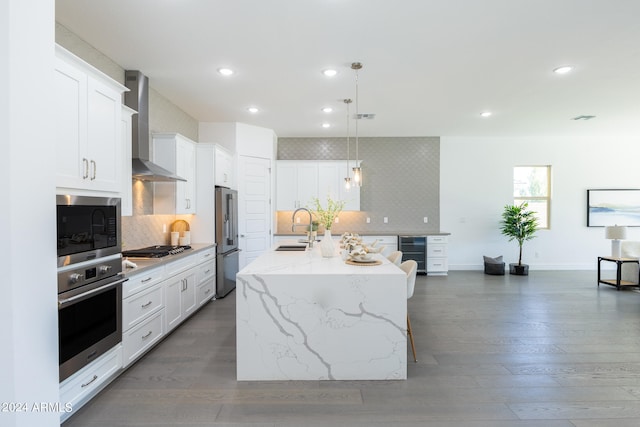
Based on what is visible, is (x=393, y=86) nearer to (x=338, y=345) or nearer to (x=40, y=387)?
(x=338, y=345)

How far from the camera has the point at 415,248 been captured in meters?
6.48

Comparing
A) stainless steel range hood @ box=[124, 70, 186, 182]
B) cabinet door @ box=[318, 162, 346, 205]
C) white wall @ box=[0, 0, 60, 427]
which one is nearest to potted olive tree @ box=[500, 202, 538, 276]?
cabinet door @ box=[318, 162, 346, 205]

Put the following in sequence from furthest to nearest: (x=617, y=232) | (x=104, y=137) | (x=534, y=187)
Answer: (x=534, y=187), (x=617, y=232), (x=104, y=137)

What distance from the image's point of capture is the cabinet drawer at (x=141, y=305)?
2.58 meters

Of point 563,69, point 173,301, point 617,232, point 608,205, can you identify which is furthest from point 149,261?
point 608,205

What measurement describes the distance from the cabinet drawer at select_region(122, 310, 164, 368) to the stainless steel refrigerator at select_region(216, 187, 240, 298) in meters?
1.58

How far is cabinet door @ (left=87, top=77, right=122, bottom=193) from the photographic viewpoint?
2314mm

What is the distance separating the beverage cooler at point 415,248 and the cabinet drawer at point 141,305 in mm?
4559

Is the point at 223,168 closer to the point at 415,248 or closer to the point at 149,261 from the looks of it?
the point at 149,261

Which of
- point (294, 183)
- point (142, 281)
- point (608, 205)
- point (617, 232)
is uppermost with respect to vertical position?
point (294, 183)

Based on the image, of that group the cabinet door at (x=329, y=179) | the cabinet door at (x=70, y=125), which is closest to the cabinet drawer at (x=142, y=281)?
the cabinet door at (x=70, y=125)

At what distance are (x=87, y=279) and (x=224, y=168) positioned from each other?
312 cm

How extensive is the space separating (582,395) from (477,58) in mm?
2997

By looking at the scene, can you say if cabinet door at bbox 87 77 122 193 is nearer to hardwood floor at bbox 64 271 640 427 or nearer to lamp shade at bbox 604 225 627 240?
hardwood floor at bbox 64 271 640 427
